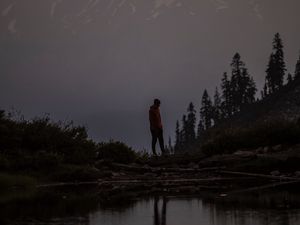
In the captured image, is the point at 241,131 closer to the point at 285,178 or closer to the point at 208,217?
the point at 285,178

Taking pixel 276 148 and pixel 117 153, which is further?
pixel 117 153

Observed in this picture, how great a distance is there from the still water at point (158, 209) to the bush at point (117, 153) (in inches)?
451

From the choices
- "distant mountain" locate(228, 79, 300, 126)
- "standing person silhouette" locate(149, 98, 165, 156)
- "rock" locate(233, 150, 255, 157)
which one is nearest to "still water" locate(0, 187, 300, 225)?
"rock" locate(233, 150, 255, 157)

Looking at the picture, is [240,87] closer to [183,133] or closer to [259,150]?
[183,133]

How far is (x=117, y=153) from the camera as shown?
2805 centimetres

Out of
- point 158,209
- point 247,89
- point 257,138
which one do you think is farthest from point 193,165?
point 247,89

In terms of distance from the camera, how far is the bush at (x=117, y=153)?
27.6 meters

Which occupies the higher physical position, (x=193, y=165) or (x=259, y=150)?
(x=259, y=150)

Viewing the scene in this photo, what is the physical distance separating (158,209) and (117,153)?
1577 cm

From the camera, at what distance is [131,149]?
2895 centimetres

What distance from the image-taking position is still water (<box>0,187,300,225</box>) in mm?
10500

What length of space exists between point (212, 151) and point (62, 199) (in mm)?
14379

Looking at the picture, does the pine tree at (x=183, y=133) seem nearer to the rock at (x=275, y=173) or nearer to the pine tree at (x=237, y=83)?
the pine tree at (x=237, y=83)

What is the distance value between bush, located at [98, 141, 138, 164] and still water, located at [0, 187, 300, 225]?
1146 centimetres
